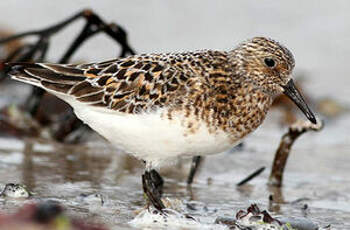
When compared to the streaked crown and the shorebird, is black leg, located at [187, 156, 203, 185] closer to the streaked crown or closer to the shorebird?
the shorebird

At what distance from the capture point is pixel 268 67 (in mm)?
4945

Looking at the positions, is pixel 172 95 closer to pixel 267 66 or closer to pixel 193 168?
pixel 267 66

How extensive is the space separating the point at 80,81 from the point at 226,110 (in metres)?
0.96

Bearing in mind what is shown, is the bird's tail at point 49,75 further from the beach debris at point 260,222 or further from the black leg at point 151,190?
the beach debris at point 260,222

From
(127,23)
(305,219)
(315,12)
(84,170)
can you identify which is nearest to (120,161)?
(84,170)

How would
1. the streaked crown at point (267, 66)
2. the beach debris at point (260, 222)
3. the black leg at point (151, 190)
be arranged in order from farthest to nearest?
the streaked crown at point (267, 66) < the black leg at point (151, 190) < the beach debris at point (260, 222)

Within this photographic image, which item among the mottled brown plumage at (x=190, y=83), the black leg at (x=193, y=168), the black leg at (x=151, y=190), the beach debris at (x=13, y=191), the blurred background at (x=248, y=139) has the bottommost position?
the blurred background at (x=248, y=139)

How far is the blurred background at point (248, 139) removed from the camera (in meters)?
5.33

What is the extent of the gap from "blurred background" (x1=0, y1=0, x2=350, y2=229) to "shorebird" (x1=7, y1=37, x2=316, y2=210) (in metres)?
0.47

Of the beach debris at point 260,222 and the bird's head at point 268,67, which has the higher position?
the bird's head at point 268,67

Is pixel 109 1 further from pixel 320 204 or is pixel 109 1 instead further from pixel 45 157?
pixel 320 204

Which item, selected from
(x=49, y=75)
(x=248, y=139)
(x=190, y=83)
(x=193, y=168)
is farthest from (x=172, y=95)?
(x=248, y=139)

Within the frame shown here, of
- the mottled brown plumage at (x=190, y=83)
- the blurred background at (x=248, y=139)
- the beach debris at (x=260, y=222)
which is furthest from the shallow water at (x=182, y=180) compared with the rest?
the mottled brown plumage at (x=190, y=83)

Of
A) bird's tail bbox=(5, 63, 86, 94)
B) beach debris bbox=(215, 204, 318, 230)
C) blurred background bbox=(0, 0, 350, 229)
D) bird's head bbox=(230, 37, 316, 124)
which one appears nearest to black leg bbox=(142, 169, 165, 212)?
blurred background bbox=(0, 0, 350, 229)
